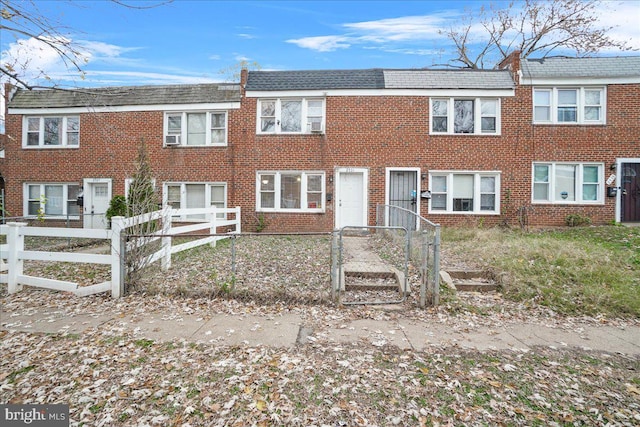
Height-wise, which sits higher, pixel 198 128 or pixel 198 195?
pixel 198 128

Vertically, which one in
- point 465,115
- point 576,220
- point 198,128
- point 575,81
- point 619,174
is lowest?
point 576,220

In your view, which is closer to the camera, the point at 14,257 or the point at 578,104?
the point at 14,257

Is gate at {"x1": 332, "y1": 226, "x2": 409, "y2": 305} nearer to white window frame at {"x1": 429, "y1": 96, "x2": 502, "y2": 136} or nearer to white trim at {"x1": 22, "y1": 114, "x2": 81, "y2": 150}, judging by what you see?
white window frame at {"x1": 429, "y1": 96, "x2": 502, "y2": 136}

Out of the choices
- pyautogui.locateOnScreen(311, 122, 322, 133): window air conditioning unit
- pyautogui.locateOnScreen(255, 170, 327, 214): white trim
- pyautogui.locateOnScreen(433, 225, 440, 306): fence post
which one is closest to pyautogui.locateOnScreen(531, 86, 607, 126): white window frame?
pyautogui.locateOnScreen(311, 122, 322, 133): window air conditioning unit

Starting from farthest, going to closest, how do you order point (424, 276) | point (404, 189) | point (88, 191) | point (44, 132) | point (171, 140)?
point (44, 132)
point (88, 191)
point (171, 140)
point (404, 189)
point (424, 276)

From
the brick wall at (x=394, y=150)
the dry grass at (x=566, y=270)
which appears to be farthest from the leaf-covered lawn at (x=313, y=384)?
the brick wall at (x=394, y=150)

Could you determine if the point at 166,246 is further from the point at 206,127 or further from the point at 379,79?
the point at 379,79

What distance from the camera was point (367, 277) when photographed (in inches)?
257

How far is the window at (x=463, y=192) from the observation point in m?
13.0

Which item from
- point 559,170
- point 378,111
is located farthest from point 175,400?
point 559,170

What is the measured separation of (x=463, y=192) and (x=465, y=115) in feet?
9.76

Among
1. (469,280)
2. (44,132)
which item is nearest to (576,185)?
(469,280)

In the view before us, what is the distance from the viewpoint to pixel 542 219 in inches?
502

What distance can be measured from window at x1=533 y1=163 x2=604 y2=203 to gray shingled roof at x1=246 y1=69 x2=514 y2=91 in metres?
3.55
